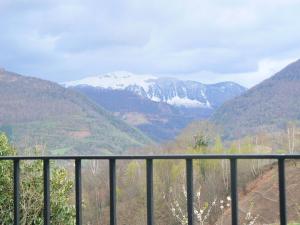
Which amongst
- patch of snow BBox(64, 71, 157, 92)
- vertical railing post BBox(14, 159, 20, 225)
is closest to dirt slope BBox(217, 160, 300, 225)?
vertical railing post BBox(14, 159, 20, 225)

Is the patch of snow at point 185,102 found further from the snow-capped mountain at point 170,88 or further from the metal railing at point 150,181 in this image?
the metal railing at point 150,181

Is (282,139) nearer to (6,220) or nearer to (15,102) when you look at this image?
(6,220)

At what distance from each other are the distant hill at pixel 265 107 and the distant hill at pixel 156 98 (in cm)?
1679

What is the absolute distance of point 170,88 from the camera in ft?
414

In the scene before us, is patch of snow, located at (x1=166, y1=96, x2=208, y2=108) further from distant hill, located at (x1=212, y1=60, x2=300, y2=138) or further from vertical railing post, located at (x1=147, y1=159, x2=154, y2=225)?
vertical railing post, located at (x1=147, y1=159, x2=154, y2=225)

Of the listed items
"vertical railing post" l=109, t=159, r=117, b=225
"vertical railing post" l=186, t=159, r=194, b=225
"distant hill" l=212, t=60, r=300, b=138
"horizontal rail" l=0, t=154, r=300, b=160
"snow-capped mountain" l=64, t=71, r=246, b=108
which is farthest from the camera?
"snow-capped mountain" l=64, t=71, r=246, b=108

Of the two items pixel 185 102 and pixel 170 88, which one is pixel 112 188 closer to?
pixel 185 102

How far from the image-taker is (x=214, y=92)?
11806 cm

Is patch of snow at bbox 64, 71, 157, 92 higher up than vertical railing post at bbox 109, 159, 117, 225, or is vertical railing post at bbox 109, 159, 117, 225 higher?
patch of snow at bbox 64, 71, 157, 92

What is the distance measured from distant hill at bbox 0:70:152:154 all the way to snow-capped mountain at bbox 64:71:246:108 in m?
41.6

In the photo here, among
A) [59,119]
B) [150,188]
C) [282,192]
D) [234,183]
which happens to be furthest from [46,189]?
[59,119]

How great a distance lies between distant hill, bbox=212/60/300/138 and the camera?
4684 centimetres

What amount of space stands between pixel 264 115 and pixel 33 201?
4431cm

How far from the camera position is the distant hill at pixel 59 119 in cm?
4750
